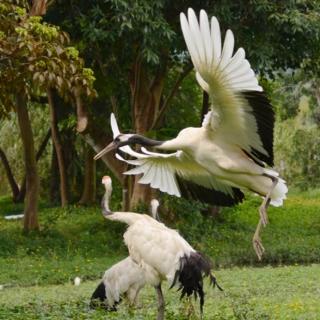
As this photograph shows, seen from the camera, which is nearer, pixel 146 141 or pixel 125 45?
pixel 146 141

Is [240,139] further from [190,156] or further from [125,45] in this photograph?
[125,45]

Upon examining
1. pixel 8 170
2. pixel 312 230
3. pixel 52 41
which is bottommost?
pixel 312 230

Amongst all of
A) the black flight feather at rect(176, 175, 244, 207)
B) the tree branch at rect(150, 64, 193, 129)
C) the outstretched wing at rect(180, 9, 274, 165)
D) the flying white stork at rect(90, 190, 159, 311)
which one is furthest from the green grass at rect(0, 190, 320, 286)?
the outstretched wing at rect(180, 9, 274, 165)

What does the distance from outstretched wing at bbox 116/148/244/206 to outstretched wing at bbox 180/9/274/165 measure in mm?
956

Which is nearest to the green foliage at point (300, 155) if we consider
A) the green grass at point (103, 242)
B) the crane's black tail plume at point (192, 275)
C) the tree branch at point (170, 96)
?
the green grass at point (103, 242)

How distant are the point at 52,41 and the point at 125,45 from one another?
5657 millimetres

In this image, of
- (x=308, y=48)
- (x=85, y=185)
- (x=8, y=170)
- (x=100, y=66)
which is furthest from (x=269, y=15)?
(x=8, y=170)

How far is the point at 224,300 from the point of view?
9.50 metres

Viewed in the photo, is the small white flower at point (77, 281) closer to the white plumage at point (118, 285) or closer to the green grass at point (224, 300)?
the green grass at point (224, 300)

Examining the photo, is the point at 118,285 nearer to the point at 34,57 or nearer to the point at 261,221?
the point at 261,221

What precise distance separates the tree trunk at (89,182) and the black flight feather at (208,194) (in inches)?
453

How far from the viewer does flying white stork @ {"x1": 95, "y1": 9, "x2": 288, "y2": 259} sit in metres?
6.48

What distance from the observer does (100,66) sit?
15.1 meters

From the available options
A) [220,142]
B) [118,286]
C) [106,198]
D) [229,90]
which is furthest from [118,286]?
[229,90]
